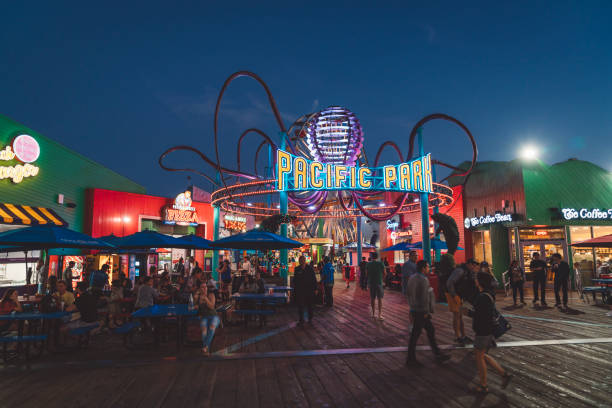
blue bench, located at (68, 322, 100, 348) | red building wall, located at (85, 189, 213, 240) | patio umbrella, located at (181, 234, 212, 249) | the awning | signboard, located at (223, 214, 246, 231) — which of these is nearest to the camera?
blue bench, located at (68, 322, 100, 348)

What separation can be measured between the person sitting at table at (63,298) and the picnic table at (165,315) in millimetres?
1752

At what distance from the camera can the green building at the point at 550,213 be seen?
19.0 m

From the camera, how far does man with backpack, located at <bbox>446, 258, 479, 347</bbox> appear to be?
7.14m

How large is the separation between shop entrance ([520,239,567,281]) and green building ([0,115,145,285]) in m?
23.3

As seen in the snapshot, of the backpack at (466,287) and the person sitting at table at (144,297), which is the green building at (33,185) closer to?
the person sitting at table at (144,297)

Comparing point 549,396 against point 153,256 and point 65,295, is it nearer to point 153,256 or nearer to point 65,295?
point 65,295

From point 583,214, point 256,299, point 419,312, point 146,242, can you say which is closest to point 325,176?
point 256,299

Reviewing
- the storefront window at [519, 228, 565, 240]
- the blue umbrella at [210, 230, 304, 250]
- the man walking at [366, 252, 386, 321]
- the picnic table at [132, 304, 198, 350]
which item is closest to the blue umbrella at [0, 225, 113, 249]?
the picnic table at [132, 304, 198, 350]

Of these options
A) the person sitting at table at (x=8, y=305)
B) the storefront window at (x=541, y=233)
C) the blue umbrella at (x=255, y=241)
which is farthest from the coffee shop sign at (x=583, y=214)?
the person sitting at table at (x=8, y=305)

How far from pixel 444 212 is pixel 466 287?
1925 cm

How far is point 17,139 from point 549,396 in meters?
19.2

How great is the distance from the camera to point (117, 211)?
22.7m

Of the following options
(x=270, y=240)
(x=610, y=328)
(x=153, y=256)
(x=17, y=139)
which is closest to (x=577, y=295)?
(x=610, y=328)

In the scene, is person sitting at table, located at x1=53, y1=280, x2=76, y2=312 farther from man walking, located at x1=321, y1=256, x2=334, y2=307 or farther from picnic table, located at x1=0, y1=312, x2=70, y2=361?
man walking, located at x1=321, y1=256, x2=334, y2=307
